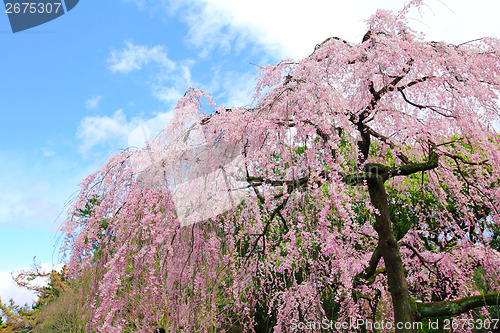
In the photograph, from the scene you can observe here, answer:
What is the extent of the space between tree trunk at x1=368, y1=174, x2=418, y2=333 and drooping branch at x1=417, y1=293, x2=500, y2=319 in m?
0.17

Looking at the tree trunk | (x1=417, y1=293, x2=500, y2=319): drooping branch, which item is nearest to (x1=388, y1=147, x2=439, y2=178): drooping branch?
the tree trunk

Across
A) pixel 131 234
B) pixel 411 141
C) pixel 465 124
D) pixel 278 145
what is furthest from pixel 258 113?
pixel 411 141

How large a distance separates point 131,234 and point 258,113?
175 cm

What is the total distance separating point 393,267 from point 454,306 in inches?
33.9

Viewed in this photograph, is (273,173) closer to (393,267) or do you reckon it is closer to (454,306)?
(393,267)

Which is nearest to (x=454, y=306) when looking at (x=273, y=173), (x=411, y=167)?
(x=411, y=167)

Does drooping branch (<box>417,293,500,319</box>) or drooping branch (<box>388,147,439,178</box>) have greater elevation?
drooping branch (<box>388,147,439,178</box>)

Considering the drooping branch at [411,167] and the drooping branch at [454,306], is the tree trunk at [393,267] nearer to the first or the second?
the drooping branch at [454,306]

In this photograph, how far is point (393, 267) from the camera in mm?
4473

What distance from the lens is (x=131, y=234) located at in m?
3.43

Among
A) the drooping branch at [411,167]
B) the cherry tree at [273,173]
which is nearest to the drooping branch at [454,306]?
the cherry tree at [273,173]

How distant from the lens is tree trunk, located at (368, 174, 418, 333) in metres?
4.21

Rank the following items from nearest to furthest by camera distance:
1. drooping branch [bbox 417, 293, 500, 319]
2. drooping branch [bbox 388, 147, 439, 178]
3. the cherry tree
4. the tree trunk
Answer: the cherry tree < the tree trunk < drooping branch [bbox 417, 293, 500, 319] < drooping branch [bbox 388, 147, 439, 178]

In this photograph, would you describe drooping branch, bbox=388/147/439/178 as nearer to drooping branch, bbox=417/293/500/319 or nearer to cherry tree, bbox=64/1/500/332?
cherry tree, bbox=64/1/500/332
